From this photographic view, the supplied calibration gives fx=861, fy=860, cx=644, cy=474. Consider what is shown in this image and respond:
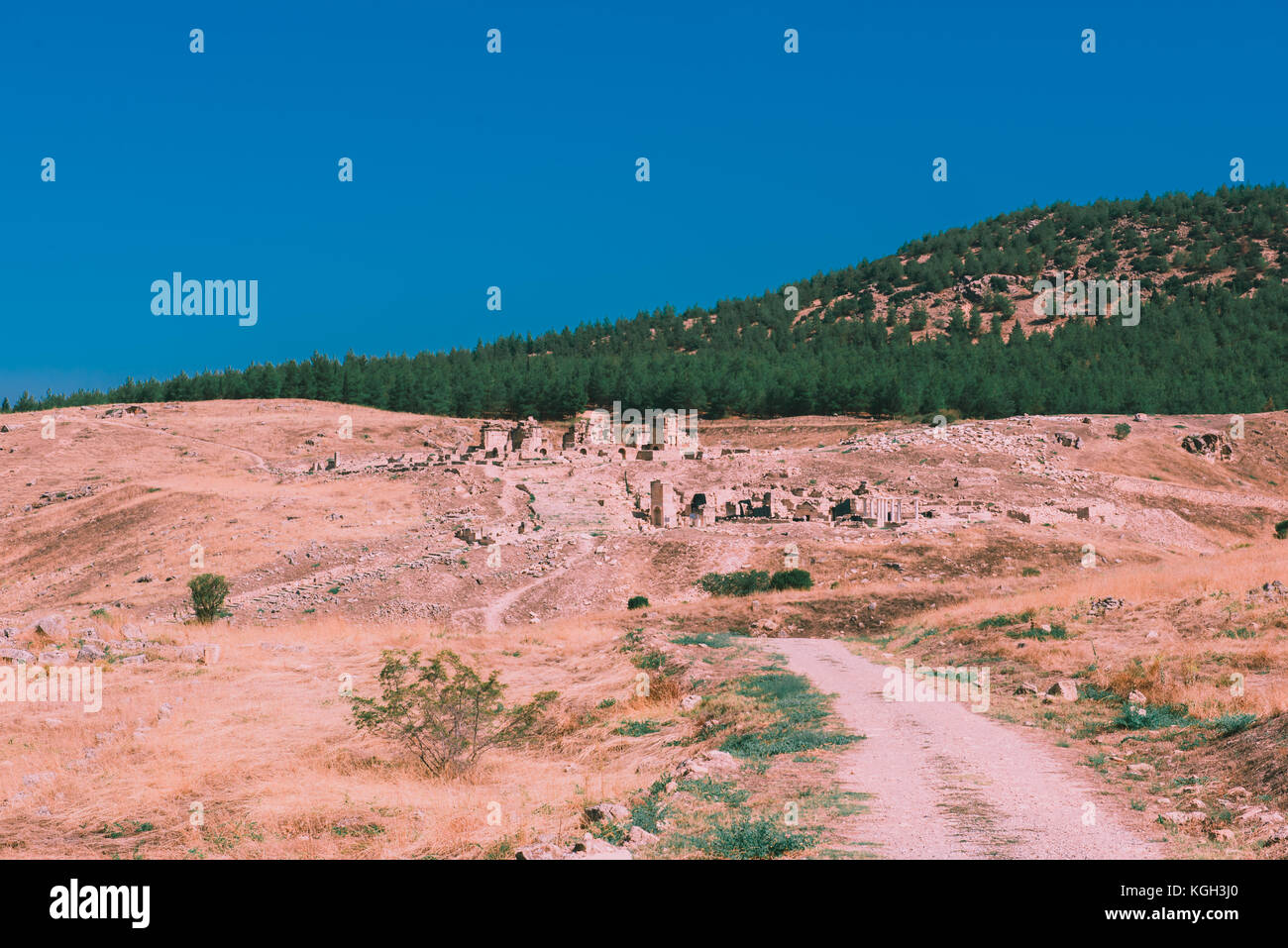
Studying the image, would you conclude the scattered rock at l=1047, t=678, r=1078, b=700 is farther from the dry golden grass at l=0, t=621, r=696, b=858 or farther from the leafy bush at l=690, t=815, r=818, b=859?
the leafy bush at l=690, t=815, r=818, b=859

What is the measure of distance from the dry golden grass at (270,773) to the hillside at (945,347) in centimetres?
8498

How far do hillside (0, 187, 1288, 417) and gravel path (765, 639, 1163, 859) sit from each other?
8538 centimetres

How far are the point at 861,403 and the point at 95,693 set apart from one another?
88358 millimetres

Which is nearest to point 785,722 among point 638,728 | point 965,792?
point 638,728

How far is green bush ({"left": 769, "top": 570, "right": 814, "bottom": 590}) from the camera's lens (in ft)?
116

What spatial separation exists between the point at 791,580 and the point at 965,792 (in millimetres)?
26469

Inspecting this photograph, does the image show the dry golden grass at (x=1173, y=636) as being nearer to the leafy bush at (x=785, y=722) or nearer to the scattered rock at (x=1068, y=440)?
the leafy bush at (x=785, y=722)

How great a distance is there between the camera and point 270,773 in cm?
1252

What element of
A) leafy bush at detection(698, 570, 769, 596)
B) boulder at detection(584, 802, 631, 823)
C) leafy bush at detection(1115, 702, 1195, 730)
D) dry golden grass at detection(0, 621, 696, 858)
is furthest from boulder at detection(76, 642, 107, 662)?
leafy bush at detection(698, 570, 769, 596)

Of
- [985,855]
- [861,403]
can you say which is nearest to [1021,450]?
[861,403]

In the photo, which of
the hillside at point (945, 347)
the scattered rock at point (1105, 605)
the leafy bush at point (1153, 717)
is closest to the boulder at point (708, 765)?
the leafy bush at point (1153, 717)

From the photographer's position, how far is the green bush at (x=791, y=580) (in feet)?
116

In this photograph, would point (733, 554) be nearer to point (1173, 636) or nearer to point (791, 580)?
point (791, 580)
